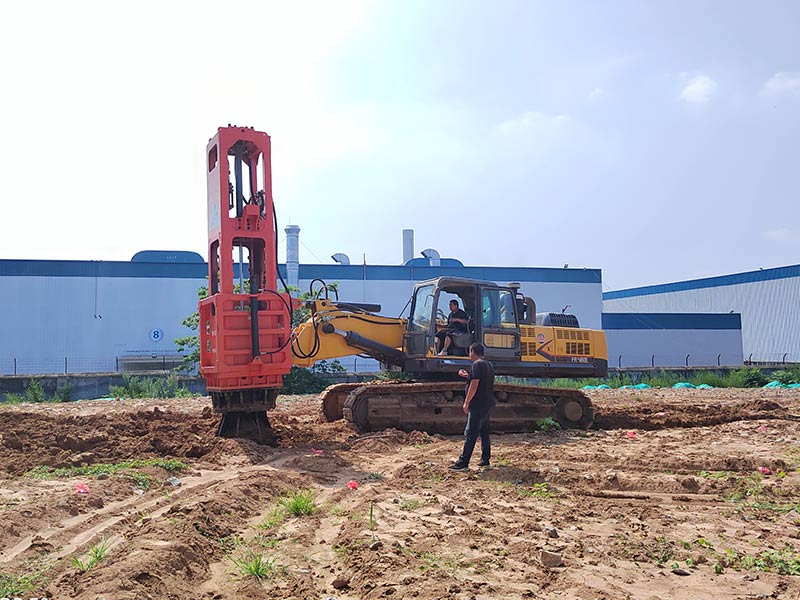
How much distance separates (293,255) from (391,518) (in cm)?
3544

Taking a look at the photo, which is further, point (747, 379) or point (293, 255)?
point (293, 255)

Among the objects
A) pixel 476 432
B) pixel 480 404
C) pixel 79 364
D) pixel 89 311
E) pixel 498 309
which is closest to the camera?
pixel 476 432

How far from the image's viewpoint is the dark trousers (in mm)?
8875

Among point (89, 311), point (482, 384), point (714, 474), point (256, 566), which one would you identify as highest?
point (89, 311)

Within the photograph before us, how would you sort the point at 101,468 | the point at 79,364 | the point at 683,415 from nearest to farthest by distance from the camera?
the point at 101,468 < the point at 683,415 < the point at 79,364

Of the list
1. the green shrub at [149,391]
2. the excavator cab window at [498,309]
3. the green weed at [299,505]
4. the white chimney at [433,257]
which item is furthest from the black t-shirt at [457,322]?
the white chimney at [433,257]

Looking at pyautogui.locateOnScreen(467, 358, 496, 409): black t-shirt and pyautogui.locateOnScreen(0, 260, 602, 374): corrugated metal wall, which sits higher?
pyautogui.locateOnScreen(0, 260, 602, 374): corrugated metal wall

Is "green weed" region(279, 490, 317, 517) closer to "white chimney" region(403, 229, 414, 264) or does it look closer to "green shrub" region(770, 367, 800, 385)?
"green shrub" region(770, 367, 800, 385)

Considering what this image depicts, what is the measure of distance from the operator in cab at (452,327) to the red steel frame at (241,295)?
3.50 metres

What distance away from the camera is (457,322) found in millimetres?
13031

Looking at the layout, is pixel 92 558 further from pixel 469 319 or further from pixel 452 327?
pixel 469 319

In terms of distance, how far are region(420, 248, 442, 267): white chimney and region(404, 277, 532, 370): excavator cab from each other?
3332 cm

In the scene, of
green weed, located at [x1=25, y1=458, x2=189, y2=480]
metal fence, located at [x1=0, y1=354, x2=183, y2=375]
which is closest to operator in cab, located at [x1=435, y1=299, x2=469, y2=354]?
green weed, located at [x1=25, y1=458, x2=189, y2=480]

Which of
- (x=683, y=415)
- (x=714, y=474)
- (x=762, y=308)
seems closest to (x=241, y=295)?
(x=714, y=474)
